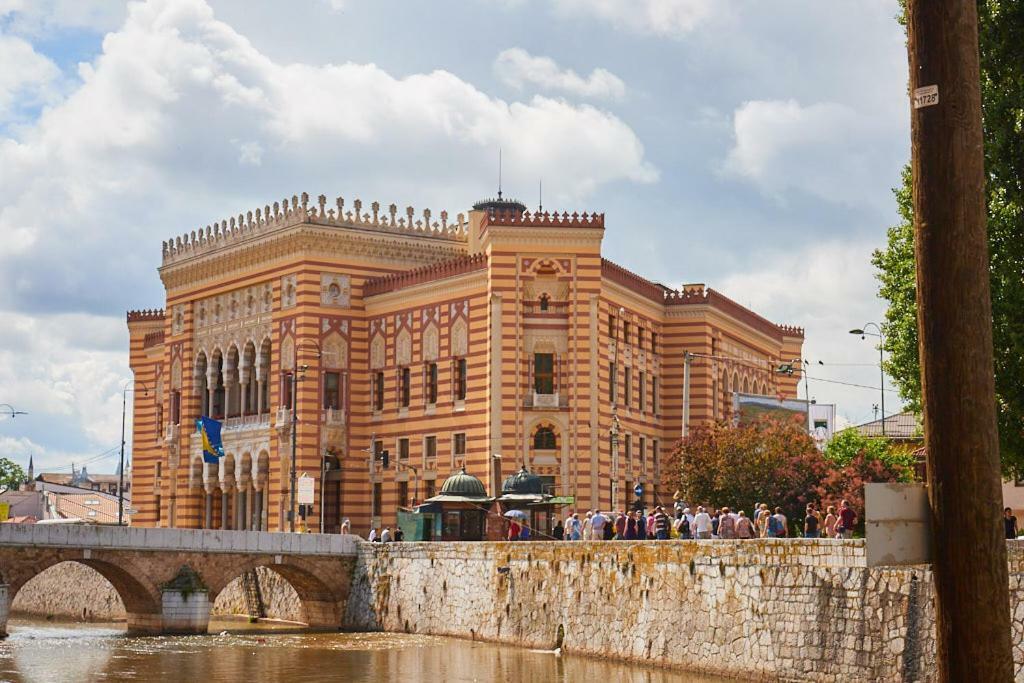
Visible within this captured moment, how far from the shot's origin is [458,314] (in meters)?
51.3

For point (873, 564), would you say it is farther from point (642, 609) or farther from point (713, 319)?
point (713, 319)

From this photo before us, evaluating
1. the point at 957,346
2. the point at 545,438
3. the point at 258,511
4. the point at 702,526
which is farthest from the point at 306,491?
the point at 957,346

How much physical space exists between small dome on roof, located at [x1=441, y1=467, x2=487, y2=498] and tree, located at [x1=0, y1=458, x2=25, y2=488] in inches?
3589

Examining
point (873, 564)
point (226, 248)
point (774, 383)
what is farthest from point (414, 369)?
point (873, 564)

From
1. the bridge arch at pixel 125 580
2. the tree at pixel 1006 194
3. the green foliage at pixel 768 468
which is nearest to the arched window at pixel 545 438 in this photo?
the green foliage at pixel 768 468

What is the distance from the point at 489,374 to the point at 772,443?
9831mm

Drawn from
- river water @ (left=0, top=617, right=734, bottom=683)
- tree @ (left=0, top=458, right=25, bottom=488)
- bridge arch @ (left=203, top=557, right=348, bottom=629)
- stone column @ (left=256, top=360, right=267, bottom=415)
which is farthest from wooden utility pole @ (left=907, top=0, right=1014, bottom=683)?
tree @ (left=0, top=458, right=25, bottom=488)

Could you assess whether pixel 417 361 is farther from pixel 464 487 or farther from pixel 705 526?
pixel 705 526

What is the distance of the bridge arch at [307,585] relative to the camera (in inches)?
1767

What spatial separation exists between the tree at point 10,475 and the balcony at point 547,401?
89.0 meters

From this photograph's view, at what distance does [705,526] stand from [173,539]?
1858 cm

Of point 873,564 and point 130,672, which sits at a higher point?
point 873,564

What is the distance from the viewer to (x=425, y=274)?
52750 millimetres

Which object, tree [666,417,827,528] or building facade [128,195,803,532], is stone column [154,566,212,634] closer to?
building facade [128,195,803,532]
